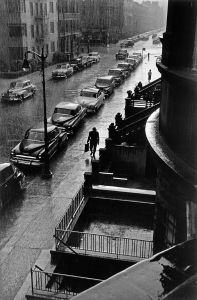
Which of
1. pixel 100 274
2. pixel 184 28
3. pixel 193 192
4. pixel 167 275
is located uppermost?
pixel 184 28

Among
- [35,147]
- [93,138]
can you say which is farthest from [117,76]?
[35,147]

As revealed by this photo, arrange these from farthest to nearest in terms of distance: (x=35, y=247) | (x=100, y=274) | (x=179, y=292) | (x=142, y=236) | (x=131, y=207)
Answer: (x=131, y=207) → (x=142, y=236) → (x=35, y=247) → (x=100, y=274) → (x=179, y=292)

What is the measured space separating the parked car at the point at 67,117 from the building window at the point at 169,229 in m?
14.1

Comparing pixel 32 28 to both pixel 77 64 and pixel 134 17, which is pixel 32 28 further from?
pixel 134 17

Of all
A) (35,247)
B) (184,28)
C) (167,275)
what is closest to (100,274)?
(35,247)

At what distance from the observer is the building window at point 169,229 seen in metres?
7.70

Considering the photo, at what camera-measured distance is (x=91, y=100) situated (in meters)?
27.8

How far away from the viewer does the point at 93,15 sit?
87688 mm

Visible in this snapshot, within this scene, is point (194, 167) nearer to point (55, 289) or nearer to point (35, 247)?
point (55, 289)

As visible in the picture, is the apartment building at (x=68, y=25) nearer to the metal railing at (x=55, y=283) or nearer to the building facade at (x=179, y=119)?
the metal railing at (x=55, y=283)

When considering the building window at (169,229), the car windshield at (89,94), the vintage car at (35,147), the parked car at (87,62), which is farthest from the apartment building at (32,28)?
the building window at (169,229)

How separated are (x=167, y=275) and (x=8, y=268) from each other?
28.0ft

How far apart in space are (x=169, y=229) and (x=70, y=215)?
3968mm

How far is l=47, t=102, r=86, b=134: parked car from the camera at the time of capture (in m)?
21.8
